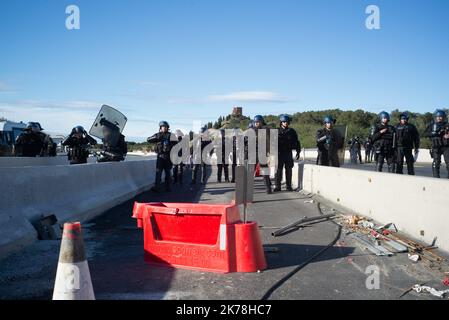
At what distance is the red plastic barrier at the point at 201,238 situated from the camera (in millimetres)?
5129

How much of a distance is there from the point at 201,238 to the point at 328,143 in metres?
9.59

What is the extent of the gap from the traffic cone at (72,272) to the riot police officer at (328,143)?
442 inches

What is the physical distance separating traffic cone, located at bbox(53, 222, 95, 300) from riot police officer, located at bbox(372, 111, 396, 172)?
10932 mm

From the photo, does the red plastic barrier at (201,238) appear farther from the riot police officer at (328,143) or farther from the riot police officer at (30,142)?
the riot police officer at (30,142)

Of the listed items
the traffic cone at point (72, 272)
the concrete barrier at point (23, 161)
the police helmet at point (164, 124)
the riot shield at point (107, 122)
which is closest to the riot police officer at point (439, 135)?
the police helmet at point (164, 124)

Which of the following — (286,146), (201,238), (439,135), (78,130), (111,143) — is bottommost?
(201,238)

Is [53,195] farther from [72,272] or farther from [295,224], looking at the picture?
[72,272]

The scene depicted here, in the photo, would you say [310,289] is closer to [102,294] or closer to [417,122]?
[102,294]

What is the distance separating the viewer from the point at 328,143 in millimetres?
14234

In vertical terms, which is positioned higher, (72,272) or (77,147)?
(77,147)

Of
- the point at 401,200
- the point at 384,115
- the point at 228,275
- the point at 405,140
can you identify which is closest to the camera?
the point at 228,275

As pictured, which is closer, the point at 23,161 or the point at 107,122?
the point at 107,122

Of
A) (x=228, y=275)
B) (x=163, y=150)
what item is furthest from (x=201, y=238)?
(x=163, y=150)
